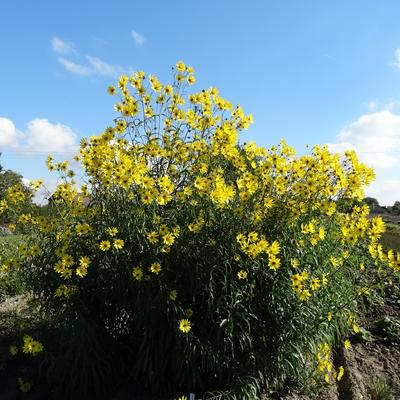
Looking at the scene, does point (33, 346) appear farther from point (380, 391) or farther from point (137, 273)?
point (380, 391)

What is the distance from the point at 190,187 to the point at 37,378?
2071mm

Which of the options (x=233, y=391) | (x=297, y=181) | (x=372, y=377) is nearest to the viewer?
(x=233, y=391)

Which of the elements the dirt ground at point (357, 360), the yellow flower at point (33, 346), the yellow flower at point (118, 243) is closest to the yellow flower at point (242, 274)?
the yellow flower at point (118, 243)

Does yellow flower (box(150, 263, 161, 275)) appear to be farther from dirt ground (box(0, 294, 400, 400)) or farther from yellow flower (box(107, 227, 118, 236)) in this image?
dirt ground (box(0, 294, 400, 400))

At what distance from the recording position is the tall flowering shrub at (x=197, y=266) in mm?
3324

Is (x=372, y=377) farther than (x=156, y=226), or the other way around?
(x=372, y=377)

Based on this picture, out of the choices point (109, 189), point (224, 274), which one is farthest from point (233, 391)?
point (109, 189)

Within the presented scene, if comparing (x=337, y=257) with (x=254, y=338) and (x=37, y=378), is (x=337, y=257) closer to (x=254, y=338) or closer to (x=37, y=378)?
(x=254, y=338)

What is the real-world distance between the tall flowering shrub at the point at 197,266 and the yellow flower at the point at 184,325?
0.04 meters

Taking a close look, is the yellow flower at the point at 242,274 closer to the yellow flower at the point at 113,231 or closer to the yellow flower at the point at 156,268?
the yellow flower at the point at 156,268

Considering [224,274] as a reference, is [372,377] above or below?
below

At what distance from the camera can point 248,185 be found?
3453mm

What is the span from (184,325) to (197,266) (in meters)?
0.42

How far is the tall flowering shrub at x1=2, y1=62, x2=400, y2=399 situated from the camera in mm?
3324
